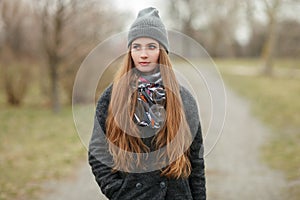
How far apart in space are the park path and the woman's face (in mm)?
3494

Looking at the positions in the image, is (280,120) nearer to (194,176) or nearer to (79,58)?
(79,58)

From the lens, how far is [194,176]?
222cm

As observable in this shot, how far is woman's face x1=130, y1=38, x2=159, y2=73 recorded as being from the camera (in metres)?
2.12

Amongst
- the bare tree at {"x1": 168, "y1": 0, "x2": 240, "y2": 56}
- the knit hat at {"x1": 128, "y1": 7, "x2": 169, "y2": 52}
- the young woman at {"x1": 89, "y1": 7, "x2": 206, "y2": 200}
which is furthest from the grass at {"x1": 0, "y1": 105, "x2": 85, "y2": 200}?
the bare tree at {"x1": 168, "y1": 0, "x2": 240, "y2": 56}

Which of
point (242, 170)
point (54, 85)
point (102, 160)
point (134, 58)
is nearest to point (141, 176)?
point (102, 160)

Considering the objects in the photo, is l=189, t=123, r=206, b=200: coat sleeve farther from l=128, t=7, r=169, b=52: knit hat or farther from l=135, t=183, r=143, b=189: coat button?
l=128, t=7, r=169, b=52: knit hat

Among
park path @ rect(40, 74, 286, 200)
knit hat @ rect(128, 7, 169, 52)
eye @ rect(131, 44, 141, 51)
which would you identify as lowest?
eye @ rect(131, 44, 141, 51)

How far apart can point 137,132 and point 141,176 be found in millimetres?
237

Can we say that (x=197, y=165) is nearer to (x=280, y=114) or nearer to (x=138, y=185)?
(x=138, y=185)

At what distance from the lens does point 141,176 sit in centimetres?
215

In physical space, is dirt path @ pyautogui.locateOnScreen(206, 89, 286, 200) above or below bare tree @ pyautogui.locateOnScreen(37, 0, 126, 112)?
below

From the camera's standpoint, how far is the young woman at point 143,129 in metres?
2.12

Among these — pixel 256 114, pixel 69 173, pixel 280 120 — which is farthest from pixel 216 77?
pixel 256 114

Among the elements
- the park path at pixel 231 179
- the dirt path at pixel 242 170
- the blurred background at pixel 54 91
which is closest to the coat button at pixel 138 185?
the blurred background at pixel 54 91
